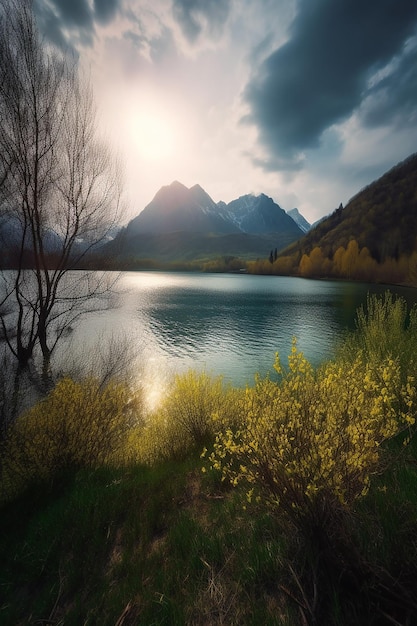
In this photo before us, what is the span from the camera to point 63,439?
752 centimetres

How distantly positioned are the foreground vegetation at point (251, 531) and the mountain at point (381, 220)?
481 feet

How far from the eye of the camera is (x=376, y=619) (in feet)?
8.14

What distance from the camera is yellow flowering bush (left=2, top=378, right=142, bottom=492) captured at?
6.80 m

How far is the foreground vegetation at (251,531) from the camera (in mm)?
2883

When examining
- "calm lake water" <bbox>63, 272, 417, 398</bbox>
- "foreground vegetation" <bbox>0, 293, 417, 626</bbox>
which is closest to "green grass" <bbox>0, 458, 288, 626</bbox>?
"foreground vegetation" <bbox>0, 293, 417, 626</bbox>

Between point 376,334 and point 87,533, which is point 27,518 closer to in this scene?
point 87,533

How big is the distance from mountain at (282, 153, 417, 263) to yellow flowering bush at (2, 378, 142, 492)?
146 m

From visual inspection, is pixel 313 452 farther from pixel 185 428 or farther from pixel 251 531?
pixel 185 428

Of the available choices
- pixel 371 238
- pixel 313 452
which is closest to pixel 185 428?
pixel 313 452

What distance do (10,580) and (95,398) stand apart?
586 centimetres

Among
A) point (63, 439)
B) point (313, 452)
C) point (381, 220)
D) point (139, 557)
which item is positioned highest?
point (381, 220)

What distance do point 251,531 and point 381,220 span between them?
190m

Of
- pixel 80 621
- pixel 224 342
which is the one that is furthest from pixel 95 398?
pixel 224 342

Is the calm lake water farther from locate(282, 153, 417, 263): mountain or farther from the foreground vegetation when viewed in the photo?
locate(282, 153, 417, 263): mountain
